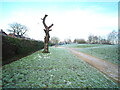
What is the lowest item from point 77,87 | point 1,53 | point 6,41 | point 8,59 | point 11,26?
point 77,87

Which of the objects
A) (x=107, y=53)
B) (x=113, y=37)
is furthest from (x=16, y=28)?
(x=113, y=37)

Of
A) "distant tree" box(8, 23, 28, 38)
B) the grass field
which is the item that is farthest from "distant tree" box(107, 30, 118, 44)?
"distant tree" box(8, 23, 28, 38)

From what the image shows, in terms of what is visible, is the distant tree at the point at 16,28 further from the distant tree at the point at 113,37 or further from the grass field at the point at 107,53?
the distant tree at the point at 113,37

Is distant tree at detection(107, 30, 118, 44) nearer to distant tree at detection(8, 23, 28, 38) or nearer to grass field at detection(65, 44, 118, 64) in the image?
grass field at detection(65, 44, 118, 64)

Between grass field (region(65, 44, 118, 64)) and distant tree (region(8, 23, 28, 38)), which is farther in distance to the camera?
distant tree (region(8, 23, 28, 38))

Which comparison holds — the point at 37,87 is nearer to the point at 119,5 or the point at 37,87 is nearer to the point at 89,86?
the point at 89,86

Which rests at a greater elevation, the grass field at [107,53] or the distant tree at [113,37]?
the distant tree at [113,37]

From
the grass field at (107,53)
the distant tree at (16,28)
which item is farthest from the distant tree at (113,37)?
the distant tree at (16,28)

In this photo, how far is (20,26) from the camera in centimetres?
4206

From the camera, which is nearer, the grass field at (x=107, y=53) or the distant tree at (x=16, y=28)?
the grass field at (x=107, y=53)

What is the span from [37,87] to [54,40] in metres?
66.4

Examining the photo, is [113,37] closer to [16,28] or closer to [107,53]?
[107,53]

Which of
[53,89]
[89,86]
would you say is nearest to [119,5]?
[89,86]

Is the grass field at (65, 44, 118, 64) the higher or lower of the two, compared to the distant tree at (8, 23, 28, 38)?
lower
